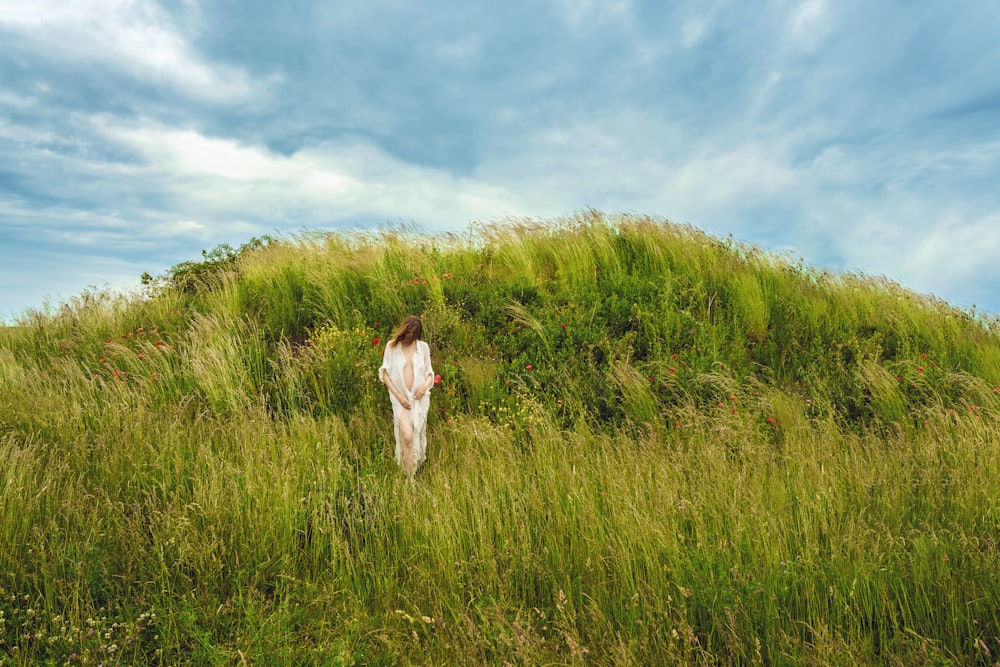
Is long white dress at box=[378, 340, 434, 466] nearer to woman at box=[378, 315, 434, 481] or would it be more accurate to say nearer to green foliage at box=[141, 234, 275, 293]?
woman at box=[378, 315, 434, 481]

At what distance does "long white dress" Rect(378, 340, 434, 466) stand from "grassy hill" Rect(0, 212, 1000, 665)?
0.85 feet

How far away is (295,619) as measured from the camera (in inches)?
139

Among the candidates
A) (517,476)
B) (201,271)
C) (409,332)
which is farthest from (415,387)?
(201,271)

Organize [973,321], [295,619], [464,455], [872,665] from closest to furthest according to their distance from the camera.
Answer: [872,665]
[295,619]
[464,455]
[973,321]

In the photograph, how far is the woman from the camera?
6266 mm

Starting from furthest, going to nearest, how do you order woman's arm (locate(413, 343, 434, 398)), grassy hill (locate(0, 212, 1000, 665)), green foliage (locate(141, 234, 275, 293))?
1. green foliage (locate(141, 234, 275, 293))
2. woman's arm (locate(413, 343, 434, 398))
3. grassy hill (locate(0, 212, 1000, 665))

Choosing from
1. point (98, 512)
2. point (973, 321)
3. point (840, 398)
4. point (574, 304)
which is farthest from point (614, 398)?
point (973, 321)

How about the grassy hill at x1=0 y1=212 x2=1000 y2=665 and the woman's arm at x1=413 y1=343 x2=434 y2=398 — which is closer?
the grassy hill at x1=0 y1=212 x2=1000 y2=665

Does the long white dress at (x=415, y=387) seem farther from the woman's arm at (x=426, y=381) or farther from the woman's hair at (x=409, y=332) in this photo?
the woman's hair at (x=409, y=332)

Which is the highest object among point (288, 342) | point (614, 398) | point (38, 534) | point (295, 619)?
point (288, 342)

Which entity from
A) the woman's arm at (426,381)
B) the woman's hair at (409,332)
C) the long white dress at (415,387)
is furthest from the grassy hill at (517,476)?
the woman's hair at (409,332)

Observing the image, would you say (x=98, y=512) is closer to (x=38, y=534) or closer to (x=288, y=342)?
(x=38, y=534)

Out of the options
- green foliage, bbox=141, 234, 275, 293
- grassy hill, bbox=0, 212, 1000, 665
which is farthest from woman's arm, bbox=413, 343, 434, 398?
green foliage, bbox=141, 234, 275, 293

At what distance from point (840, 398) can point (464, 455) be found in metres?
5.05
